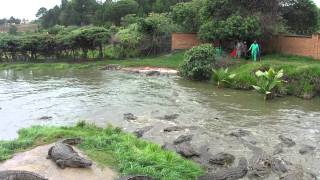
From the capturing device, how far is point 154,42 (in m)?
40.9

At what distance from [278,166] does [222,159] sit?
4.90 feet

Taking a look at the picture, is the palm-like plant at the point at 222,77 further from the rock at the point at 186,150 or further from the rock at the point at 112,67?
the rock at the point at 186,150

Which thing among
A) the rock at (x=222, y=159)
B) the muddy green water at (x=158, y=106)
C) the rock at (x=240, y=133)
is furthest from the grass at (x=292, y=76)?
the rock at (x=222, y=159)

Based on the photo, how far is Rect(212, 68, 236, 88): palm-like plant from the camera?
86.6 feet

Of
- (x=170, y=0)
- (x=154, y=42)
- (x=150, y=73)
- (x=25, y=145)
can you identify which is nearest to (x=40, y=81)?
(x=150, y=73)

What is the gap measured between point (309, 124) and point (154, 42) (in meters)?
24.3

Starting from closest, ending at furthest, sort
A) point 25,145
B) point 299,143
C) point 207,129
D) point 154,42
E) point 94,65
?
point 25,145 → point 299,143 → point 207,129 → point 94,65 → point 154,42

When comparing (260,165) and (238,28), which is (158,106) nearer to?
(260,165)

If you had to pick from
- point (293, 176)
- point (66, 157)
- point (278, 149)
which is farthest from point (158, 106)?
point (66, 157)

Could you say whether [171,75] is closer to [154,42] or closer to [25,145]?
[154,42]

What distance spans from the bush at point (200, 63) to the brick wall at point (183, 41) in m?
10.8

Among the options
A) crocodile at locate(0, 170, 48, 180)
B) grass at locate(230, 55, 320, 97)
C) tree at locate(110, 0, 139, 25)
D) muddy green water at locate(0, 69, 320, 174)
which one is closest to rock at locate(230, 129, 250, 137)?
muddy green water at locate(0, 69, 320, 174)

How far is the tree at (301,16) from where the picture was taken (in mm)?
35594

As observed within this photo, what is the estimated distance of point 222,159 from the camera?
42.6 ft
